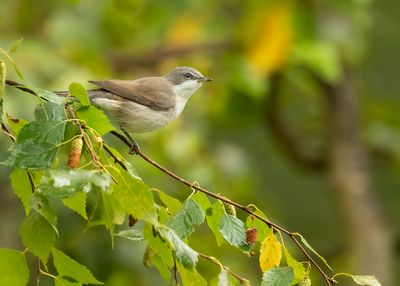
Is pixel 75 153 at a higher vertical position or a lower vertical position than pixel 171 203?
higher

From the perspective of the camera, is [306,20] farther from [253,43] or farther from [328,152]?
[328,152]

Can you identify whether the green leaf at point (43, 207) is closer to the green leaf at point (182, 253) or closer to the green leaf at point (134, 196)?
the green leaf at point (134, 196)

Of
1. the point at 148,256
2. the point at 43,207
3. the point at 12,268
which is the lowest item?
the point at 12,268

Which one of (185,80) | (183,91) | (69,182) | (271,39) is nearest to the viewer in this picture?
(69,182)

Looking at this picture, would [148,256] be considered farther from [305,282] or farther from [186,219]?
[305,282]

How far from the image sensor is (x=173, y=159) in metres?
7.07

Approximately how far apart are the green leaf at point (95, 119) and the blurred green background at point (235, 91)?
336 cm

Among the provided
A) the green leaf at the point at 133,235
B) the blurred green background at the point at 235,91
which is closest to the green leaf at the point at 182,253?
the green leaf at the point at 133,235

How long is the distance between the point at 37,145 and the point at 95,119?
0.26 metres

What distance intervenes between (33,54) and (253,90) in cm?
194

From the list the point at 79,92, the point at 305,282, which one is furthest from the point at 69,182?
the point at 305,282

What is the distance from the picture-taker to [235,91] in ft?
25.2

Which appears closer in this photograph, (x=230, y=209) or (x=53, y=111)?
(x=53, y=111)

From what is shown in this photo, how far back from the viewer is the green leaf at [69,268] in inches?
101
